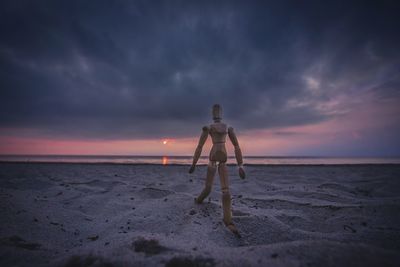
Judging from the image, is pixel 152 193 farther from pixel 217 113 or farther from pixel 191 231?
pixel 217 113

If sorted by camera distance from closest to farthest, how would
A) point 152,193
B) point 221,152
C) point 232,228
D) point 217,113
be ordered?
point 232,228, point 221,152, point 217,113, point 152,193

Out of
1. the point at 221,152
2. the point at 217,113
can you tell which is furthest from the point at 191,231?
the point at 217,113

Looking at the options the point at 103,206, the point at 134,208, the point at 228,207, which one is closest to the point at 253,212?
the point at 228,207

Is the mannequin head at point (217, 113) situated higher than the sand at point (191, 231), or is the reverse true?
the mannequin head at point (217, 113)

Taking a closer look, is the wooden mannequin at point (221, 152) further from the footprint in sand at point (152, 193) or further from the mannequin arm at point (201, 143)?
the footprint in sand at point (152, 193)

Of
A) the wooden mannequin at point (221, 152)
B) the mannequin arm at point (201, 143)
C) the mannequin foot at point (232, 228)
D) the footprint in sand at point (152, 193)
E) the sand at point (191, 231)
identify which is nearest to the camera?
the sand at point (191, 231)

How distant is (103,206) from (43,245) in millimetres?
2294

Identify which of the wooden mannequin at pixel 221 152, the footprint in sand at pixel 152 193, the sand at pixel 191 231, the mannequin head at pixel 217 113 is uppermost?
the mannequin head at pixel 217 113

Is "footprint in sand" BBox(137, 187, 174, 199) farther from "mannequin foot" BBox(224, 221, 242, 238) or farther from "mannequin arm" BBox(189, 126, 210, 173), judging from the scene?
"mannequin foot" BBox(224, 221, 242, 238)

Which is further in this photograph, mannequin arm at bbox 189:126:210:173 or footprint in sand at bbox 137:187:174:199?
footprint in sand at bbox 137:187:174:199

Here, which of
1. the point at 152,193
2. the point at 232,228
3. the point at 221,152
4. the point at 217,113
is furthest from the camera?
the point at 152,193

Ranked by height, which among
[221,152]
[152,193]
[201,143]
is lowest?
[152,193]

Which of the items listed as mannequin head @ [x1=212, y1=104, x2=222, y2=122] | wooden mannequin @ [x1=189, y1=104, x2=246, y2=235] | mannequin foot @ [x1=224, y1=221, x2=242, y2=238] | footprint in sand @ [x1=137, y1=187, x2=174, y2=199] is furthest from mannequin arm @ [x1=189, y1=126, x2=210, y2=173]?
footprint in sand @ [x1=137, y1=187, x2=174, y2=199]

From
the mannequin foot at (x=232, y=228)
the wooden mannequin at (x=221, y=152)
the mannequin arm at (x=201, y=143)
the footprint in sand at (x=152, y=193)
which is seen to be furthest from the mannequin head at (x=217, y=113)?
the footprint in sand at (x=152, y=193)
